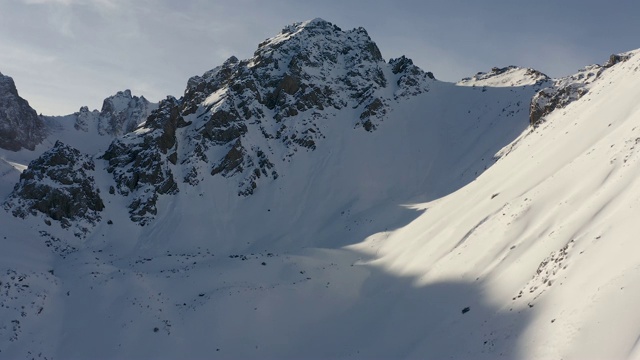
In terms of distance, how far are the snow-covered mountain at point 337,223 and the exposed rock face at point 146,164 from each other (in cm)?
33

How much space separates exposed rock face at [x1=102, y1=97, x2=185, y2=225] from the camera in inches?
2507

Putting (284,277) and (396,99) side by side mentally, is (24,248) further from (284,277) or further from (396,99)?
(396,99)

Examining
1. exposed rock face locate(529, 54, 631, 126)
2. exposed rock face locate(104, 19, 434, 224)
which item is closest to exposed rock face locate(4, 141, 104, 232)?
exposed rock face locate(104, 19, 434, 224)

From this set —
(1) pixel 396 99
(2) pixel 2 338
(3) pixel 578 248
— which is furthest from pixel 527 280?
(1) pixel 396 99

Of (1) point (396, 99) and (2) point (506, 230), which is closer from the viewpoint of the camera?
(2) point (506, 230)

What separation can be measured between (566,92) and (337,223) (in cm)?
3261

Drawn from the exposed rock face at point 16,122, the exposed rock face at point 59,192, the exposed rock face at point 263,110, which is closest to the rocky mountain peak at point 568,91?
the exposed rock face at point 263,110

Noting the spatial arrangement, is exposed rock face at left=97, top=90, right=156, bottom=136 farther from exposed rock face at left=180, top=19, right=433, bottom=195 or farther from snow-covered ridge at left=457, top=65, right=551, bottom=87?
snow-covered ridge at left=457, top=65, right=551, bottom=87

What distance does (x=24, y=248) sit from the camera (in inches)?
1795

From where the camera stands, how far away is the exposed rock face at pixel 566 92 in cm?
5472

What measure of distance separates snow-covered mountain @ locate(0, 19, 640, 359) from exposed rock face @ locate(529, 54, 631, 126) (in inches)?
13.5

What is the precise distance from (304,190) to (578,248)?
168ft

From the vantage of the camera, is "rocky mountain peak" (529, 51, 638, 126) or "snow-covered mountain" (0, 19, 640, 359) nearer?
"snow-covered mountain" (0, 19, 640, 359)

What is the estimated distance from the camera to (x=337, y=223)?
61000mm
